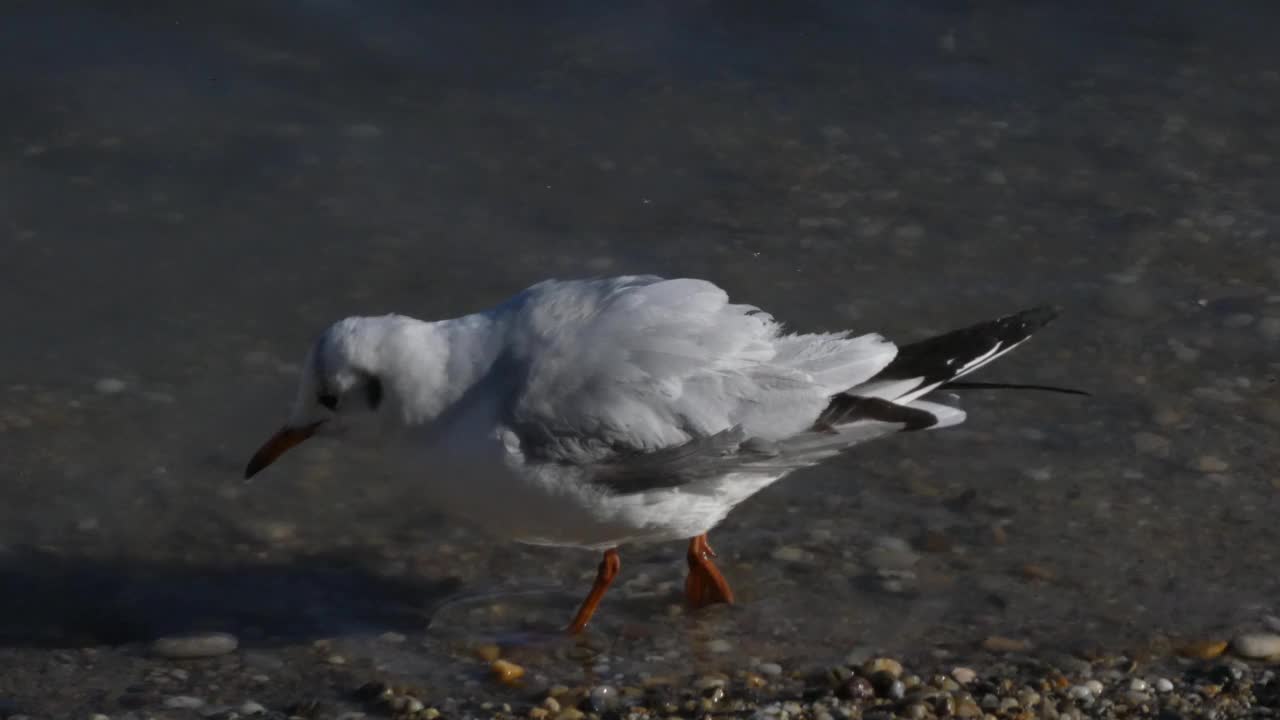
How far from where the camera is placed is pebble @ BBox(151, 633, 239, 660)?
5.06 m

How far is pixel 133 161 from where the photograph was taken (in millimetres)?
8094

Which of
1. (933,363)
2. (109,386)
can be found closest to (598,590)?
(933,363)

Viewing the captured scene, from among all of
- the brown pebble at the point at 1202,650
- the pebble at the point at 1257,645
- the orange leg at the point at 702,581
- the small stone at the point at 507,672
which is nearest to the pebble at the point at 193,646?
the small stone at the point at 507,672

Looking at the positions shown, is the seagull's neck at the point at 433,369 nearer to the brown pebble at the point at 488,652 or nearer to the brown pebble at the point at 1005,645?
the brown pebble at the point at 488,652

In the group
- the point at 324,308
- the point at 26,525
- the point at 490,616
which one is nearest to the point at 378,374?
the point at 490,616

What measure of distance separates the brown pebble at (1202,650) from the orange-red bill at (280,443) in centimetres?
237

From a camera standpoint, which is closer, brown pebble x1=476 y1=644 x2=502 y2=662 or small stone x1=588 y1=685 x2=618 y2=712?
small stone x1=588 y1=685 x2=618 y2=712

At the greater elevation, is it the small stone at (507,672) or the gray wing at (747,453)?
the gray wing at (747,453)

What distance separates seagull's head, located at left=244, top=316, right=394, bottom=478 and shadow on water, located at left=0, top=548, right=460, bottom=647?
64 centimetres

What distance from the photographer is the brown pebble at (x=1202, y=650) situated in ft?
16.0

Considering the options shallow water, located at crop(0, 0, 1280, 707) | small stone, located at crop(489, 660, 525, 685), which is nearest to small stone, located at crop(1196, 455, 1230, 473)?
shallow water, located at crop(0, 0, 1280, 707)

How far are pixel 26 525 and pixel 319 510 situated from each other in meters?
0.90

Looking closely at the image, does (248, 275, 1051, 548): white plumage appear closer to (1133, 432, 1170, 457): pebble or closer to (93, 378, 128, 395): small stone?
(1133, 432, 1170, 457): pebble

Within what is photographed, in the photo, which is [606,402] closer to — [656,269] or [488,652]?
[488,652]
